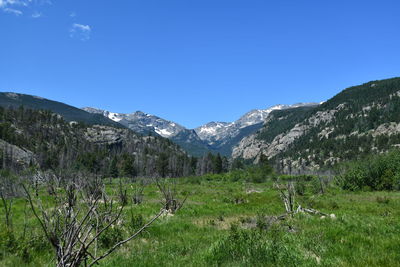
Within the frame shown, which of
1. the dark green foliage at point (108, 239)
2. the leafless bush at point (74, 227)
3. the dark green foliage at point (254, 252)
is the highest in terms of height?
the leafless bush at point (74, 227)

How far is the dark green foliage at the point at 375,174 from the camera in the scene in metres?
44.5

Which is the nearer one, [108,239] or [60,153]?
[108,239]

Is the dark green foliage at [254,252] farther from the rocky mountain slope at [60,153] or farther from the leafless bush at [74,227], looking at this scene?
the rocky mountain slope at [60,153]

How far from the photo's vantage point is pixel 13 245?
9.40 metres

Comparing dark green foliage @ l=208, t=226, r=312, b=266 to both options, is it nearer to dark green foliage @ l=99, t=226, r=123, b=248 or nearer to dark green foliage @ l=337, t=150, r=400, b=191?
dark green foliage @ l=99, t=226, r=123, b=248

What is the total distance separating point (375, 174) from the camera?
151ft

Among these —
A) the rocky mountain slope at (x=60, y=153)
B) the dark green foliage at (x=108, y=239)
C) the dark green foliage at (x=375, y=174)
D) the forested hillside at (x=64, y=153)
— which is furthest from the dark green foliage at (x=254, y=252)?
the forested hillside at (x=64, y=153)

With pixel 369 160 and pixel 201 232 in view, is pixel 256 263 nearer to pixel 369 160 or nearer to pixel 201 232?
pixel 201 232

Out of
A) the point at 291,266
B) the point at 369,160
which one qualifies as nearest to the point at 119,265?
the point at 291,266

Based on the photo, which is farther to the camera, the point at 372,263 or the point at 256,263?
the point at 256,263

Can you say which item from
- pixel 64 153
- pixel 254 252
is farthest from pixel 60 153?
pixel 254 252

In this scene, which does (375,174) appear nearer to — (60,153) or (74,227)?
(74,227)

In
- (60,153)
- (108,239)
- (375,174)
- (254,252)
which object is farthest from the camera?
(60,153)

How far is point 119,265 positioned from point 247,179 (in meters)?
79.4
